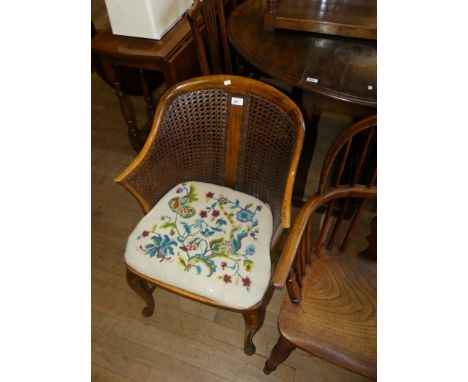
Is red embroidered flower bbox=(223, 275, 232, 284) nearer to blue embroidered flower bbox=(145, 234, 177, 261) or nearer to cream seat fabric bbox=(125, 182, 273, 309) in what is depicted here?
cream seat fabric bbox=(125, 182, 273, 309)

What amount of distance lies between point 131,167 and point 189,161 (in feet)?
0.82

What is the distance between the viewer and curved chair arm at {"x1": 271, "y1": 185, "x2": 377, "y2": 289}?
26.9 inches

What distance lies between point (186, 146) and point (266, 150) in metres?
0.30

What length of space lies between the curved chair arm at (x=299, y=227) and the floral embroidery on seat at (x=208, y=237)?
253 mm

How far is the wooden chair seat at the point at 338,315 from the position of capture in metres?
0.79

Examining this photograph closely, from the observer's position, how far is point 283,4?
4.38 feet

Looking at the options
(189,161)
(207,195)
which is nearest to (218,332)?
(207,195)

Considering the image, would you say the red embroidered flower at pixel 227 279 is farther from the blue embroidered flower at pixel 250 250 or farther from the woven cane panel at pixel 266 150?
the woven cane panel at pixel 266 150

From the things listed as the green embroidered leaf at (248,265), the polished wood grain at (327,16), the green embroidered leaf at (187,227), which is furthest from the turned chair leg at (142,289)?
the polished wood grain at (327,16)

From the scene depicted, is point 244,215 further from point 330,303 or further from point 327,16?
point 327,16

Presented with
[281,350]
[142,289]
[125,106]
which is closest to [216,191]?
[142,289]

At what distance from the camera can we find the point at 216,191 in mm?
1174

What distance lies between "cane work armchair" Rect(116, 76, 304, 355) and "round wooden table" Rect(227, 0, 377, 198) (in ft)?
0.72
